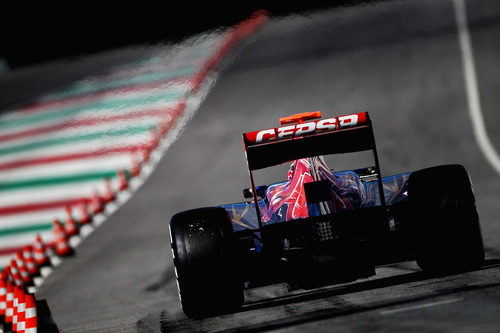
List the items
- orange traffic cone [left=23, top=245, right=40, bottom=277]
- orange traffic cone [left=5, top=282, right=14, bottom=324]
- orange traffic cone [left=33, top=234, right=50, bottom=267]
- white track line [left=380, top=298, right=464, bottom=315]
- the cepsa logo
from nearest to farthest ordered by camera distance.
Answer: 1. white track line [left=380, top=298, right=464, bottom=315]
2. the cepsa logo
3. orange traffic cone [left=5, top=282, right=14, bottom=324]
4. orange traffic cone [left=23, top=245, right=40, bottom=277]
5. orange traffic cone [left=33, top=234, right=50, bottom=267]

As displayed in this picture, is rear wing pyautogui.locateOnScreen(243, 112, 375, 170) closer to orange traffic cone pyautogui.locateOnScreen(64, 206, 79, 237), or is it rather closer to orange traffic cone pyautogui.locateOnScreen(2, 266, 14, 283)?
orange traffic cone pyautogui.locateOnScreen(2, 266, 14, 283)

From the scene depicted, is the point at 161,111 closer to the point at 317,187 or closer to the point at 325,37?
the point at 325,37

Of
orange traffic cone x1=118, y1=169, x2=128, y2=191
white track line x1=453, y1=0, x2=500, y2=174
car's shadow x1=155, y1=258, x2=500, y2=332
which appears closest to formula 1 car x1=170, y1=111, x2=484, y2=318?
car's shadow x1=155, y1=258, x2=500, y2=332

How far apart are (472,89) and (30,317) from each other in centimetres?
1531

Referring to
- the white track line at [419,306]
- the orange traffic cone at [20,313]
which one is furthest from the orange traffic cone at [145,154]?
the white track line at [419,306]

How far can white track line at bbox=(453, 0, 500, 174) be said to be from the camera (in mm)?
17241

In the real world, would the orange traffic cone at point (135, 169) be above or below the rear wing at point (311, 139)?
above

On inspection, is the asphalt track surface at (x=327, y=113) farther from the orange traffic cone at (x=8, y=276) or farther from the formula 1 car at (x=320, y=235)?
the orange traffic cone at (x=8, y=276)

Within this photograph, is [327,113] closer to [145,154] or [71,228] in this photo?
[145,154]

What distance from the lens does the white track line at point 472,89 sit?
56.6 feet

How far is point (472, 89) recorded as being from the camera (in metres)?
21.8

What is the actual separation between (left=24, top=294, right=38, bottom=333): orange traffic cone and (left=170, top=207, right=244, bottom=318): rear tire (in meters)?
1.72

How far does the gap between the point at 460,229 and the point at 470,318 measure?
1962mm

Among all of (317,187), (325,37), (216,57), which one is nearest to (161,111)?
(216,57)
